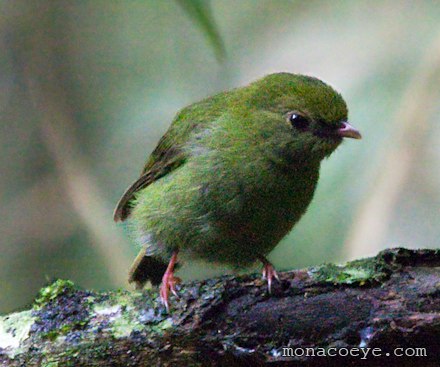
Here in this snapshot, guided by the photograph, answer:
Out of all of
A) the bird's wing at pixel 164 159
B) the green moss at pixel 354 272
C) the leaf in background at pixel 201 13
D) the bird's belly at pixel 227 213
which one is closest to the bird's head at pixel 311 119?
the bird's belly at pixel 227 213

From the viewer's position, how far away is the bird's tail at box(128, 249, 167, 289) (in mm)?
5012

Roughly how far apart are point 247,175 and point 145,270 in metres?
1.16

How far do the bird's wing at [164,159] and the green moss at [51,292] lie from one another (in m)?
1.28

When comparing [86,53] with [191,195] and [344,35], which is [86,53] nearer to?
[344,35]

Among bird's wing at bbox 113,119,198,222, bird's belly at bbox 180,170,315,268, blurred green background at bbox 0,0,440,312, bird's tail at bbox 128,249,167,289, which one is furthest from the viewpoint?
blurred green background at bbox 0,0,440,312

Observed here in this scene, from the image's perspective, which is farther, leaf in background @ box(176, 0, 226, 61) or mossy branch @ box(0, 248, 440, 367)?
leaf in background @ box(176, 0, 226, 61)

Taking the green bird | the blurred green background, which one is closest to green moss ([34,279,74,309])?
A: the green bird

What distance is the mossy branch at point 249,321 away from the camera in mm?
3184

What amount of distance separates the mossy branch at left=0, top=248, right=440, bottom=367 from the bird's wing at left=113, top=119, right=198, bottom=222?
1.33 m

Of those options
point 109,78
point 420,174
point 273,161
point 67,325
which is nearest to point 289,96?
point 273,161

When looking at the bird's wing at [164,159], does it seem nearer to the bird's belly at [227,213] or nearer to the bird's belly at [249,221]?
the bird's belly at [227,213]

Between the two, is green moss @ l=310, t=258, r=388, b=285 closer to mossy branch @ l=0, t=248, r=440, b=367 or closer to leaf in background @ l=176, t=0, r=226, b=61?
mossy branch @ l=0, t=248, r=440, b=367

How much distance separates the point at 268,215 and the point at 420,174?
1529 millimetres

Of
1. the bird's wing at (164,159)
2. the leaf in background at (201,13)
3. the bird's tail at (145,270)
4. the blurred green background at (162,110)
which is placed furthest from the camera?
the blurred green background at (162,110)
